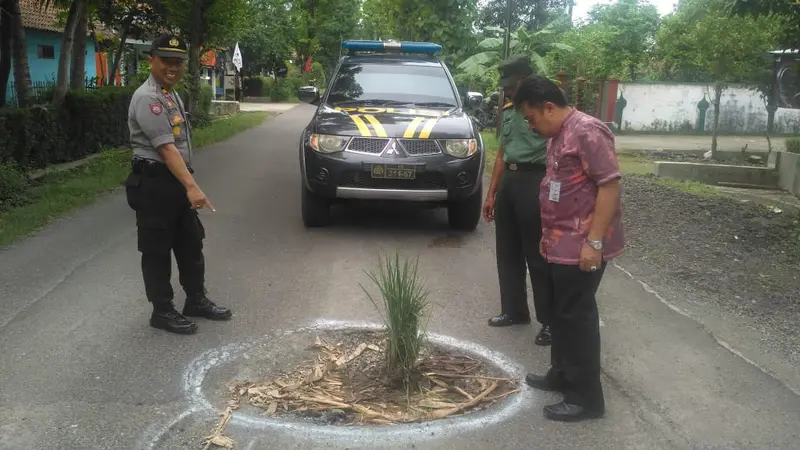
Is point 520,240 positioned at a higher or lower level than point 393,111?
lower

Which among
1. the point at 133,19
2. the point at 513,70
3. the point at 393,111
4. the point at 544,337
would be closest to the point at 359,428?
the point at 544,337

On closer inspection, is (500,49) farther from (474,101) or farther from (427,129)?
(427,129)

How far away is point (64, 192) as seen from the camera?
1027 cm

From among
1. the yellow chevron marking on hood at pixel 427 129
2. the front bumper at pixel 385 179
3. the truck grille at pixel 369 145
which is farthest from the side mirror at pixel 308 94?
the yellow chevron marking on hood at pixel 427 129

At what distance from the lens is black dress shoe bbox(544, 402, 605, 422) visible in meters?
3.87

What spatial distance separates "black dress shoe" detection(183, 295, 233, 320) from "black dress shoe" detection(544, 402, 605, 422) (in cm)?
236

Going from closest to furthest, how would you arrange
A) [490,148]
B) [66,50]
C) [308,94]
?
[308,94] → [66,50] → [490,148]

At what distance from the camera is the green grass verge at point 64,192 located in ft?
26.7

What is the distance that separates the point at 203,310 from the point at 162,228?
28.6 inches

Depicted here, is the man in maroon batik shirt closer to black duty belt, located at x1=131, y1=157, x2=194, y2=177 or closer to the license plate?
black duty belt, located at x1=131, y1=157, x2=194, y2=177

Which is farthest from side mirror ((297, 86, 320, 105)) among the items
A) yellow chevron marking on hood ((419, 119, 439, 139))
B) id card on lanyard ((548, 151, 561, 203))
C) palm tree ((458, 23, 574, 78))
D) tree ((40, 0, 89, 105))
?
palm tree ((458, 23, 574, 78))

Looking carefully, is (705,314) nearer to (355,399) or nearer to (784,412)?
(784,412)

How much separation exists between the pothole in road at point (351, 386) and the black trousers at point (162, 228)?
2.38 ft

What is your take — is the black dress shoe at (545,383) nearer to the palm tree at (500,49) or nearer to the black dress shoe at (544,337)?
the black dress shoe at (544,337)
